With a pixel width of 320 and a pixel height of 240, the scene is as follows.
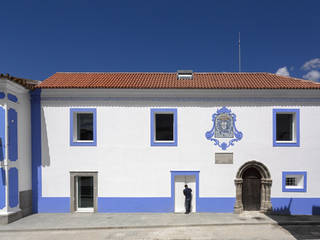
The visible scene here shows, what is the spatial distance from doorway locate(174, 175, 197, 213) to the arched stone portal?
1975mm

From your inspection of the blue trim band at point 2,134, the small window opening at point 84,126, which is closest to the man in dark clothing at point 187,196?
the small window opening at point 84,126

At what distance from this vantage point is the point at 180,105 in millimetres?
9172

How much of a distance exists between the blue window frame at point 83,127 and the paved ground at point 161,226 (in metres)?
3.42

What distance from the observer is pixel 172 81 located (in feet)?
32.9

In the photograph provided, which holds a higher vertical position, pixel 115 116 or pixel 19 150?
pixel 115 116

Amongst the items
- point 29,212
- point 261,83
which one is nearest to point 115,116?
point 29,212

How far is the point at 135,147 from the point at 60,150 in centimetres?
360

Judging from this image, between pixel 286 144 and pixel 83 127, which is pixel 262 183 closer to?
pixel 286 144

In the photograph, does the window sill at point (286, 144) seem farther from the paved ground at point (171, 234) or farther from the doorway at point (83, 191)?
the doorway at point (83, 191)

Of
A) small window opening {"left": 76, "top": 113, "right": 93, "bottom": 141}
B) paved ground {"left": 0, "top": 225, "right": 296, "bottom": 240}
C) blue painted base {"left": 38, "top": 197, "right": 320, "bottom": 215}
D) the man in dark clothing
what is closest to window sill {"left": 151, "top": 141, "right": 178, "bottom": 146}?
the man in dark clothing

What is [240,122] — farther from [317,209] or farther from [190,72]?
[317,209]

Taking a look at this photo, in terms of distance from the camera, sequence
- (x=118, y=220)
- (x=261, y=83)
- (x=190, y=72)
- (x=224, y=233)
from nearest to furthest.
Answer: (x=224, y=233)
(x=118, y=220)
(x=261, y=83)
(x=190, y=72)

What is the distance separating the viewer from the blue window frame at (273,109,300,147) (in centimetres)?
905

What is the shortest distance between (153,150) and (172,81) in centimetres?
375
